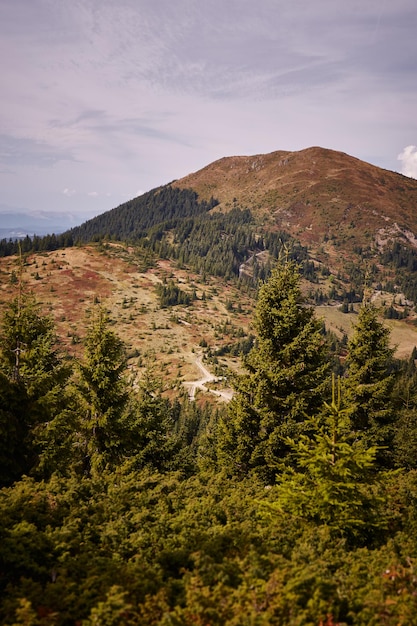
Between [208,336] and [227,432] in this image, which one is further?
[208,336]

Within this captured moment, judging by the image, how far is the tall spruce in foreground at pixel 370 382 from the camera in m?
24.0

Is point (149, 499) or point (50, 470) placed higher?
point (149, 499)

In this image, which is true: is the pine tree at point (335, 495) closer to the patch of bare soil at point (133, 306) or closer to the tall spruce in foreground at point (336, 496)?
the tall spruce in foreground at point (336, 496)

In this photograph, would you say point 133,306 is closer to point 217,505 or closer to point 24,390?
point 24,390

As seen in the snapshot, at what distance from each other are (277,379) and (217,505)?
321 inches

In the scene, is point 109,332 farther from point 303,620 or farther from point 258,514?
point 303,620

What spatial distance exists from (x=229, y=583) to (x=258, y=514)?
3.62 metres

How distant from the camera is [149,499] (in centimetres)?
1252

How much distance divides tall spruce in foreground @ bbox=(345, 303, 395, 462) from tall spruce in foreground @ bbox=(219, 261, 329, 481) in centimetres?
576

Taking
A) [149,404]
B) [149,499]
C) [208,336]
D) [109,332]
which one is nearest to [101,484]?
[149,499]

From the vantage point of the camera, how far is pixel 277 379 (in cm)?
1898

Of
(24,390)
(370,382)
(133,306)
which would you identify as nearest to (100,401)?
(24,390)

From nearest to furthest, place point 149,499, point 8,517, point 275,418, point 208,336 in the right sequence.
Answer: point 8,517, point 149,499, point 275,418, point 208,336

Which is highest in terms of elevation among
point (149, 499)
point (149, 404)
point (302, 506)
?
point (302, 506)
